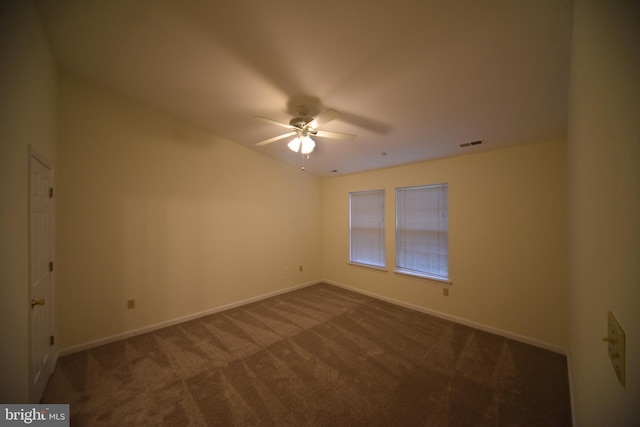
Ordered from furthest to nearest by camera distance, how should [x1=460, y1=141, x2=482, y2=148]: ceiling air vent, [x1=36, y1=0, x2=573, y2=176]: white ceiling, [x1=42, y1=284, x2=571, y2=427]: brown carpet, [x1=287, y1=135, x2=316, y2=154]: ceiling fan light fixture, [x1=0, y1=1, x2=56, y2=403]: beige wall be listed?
1. [x1=460, y1=141, x2=482, y2=148]: ceiling air vent
2. [x1=287, y1=135, x2=316, y2=154]: ceiling fan light fixture
3. [x1=42, y1=284, x2=571, y2=427]: brown carpet
4. [x1=36, y1=0, x2=573, y2=176]: white ceiling
5. [x1=0, y1=1, x2=56, y2=403]: beige wall

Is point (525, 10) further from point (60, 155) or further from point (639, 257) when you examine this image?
point (60, 155)

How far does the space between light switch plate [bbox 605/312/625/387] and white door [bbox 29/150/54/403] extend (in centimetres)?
305

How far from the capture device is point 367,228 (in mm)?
4465

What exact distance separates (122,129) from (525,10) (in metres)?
4.03

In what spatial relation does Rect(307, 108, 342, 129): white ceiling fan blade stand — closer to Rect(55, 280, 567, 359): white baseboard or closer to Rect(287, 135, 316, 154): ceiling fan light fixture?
Rect(287, 135, 316, 154): ceiling fan light fixture

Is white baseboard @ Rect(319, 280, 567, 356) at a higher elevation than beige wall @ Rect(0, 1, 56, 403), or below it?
below

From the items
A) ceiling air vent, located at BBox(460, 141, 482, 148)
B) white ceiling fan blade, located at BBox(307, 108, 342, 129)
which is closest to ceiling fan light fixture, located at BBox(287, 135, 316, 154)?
white ceiling fan blade, located at BBox(307, 108, 342, 129)

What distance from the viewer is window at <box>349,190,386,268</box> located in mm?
4236

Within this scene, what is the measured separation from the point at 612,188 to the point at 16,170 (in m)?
2.95

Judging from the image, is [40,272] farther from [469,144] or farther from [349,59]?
[469,144]

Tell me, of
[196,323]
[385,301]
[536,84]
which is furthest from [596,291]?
[196,323]

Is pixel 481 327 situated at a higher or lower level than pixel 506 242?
lower

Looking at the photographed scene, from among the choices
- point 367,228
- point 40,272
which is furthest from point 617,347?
point 367,228

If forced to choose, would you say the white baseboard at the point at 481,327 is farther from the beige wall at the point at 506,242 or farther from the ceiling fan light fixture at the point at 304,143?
the ceiling fan light fixture at the point at 304,143
